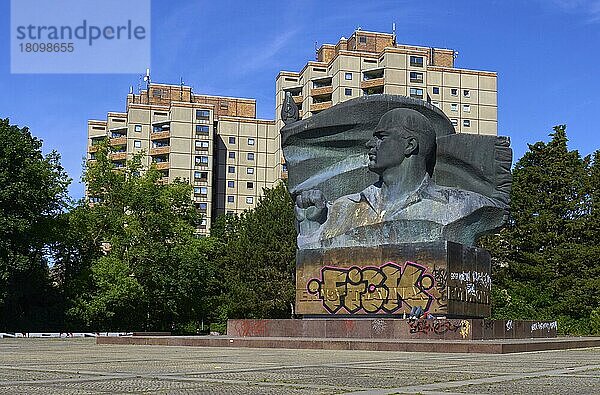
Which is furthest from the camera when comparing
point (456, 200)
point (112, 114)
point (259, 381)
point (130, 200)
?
point (112, 114)

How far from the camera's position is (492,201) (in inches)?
1015

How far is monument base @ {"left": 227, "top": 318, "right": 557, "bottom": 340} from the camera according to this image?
22.4m

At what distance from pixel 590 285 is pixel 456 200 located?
22529 millimetres

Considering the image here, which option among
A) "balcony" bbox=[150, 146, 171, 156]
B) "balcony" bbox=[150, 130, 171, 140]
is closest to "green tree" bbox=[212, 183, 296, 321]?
"balcony" bbox=[150, 146, 171, 156]

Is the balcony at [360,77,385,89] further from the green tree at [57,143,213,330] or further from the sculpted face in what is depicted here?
the sculpted face

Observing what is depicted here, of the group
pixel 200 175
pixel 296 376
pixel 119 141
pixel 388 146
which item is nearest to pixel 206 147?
pixel 200 175

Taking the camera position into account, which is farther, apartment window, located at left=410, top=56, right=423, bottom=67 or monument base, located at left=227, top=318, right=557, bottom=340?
apartment window, located at left=410, top=56, right=423, bottom=67

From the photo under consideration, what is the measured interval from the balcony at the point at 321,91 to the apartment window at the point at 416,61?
844 cm

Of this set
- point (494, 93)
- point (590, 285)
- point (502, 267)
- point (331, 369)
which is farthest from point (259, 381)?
point (494, 93)

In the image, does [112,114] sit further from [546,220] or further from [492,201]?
[492,201]

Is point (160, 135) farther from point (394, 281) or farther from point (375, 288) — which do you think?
point (394, 281)

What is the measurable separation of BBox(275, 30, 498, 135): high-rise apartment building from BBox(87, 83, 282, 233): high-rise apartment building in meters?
9.96

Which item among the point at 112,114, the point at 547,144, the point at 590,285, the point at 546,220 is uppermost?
the point at 112,114

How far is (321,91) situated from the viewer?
85.5 m
